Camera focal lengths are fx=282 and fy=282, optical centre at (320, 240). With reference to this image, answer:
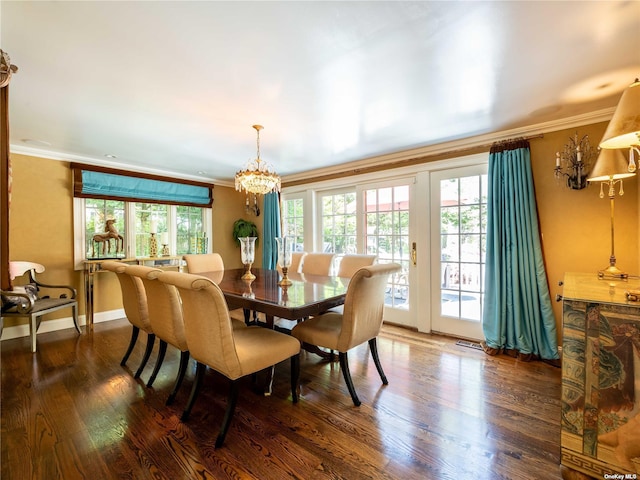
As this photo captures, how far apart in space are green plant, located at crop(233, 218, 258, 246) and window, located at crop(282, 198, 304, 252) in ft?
2.32

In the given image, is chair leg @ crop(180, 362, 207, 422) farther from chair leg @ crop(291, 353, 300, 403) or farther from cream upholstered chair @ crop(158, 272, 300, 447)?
chair leg @ crop(291, 353, 300, 403)

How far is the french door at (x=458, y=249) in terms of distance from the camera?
10.2ft

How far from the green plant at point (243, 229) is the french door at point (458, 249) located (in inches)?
129

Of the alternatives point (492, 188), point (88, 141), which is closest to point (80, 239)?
point (88, 141)

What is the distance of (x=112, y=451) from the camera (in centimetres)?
A: 157

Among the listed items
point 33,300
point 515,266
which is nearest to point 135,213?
point 33,300

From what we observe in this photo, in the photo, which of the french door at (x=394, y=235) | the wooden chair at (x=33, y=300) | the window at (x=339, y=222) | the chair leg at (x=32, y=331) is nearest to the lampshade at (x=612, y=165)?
the french door at (x=394, y=235)

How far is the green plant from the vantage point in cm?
527

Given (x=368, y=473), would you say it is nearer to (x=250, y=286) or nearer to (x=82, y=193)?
(x=250, y=286)

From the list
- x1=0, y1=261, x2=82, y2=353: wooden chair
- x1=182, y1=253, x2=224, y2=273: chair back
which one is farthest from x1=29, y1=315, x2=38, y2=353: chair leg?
x1=182, y1=253, x2=224, y2=273: chair back

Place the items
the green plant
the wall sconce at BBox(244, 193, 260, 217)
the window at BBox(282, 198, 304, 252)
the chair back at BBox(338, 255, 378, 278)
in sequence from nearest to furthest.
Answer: the chair back at BBox(338, 255, 378, 278)
the window at BBox(282, 198, 304, 252)
the green plant
the wall sconce at BBox(244, 193, 260, 217)

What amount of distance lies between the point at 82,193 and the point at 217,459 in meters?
3.82

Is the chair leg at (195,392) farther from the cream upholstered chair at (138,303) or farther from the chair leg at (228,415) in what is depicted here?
the cream upholstered chair at (138,303)

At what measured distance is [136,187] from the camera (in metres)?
4.14
